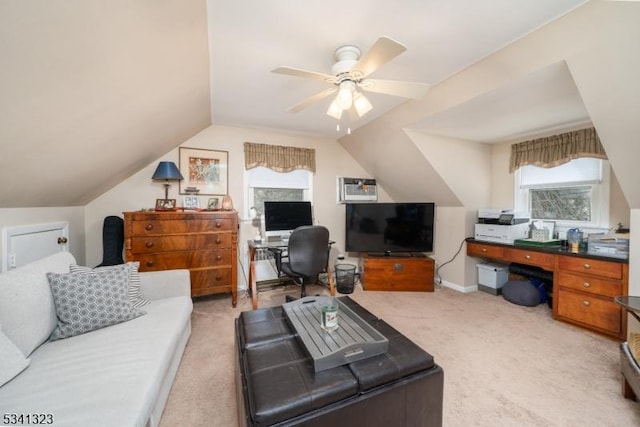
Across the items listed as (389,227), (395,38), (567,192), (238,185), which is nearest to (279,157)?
(238,185)

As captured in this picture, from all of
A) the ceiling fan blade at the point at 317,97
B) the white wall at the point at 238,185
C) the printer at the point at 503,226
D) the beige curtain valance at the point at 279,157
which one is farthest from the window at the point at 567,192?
the ceiling fan blade at the point at 317,97

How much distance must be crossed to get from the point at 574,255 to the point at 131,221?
437 cm

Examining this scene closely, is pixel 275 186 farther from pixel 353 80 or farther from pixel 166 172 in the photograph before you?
pixel 353 80

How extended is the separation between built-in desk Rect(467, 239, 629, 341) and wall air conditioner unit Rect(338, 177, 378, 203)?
7.15 feet

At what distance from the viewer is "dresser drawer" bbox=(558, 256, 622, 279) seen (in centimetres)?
211

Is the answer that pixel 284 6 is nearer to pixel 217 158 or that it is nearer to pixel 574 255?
pixel 217 158

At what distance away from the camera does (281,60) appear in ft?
5.94

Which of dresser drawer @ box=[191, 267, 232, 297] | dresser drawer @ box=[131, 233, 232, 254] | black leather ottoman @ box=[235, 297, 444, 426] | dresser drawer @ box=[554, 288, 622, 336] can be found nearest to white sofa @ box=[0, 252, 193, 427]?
black leather ottoman @ box=[235, 297, 444, 426]

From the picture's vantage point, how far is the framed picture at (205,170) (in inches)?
121

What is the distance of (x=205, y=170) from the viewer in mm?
3176

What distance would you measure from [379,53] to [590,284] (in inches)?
112

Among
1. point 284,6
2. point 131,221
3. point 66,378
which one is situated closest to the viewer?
point 66,378

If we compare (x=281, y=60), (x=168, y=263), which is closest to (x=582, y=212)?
(x=281, y=60)

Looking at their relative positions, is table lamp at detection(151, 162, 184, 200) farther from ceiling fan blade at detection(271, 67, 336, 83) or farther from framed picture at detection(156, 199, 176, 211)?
ceiling fan blade at detection(271, 67, 336, 83)
